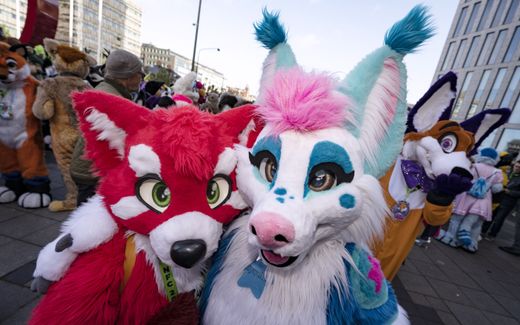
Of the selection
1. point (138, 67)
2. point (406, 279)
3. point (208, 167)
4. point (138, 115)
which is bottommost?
point (406, 279)

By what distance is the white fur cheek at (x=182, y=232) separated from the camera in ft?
2.97

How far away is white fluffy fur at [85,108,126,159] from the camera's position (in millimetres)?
1013

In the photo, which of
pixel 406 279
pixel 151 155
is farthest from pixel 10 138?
pixel 406 279

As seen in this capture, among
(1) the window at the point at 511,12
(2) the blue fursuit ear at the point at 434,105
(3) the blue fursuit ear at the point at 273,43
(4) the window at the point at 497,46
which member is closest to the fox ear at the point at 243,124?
(3) the blue fursuit ear at the point at 273,43

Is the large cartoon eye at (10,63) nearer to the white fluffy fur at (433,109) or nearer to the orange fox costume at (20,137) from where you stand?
the orange fox costume at (20,137)

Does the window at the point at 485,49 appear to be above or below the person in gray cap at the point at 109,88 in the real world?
above

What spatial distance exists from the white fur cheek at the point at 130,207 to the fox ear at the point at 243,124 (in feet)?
1.42

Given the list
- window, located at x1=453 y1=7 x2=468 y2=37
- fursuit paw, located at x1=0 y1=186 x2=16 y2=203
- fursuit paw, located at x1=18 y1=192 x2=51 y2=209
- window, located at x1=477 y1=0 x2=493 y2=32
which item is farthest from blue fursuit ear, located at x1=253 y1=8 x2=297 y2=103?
window, located at x1=453 y1=7 x2=468 y2=37

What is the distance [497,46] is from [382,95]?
3138 centimetres

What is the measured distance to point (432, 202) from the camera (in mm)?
2213

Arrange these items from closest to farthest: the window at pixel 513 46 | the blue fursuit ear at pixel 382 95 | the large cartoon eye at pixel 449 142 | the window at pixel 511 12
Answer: the blue fursuit ear at pixel 382 95 → the large cartoon eye at pixel 449 142 → the window at pixel 513 46 → the window at pixel 511 12

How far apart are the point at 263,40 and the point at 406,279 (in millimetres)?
3700

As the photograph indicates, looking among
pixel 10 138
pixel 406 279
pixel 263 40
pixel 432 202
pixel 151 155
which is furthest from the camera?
pixel 406 279

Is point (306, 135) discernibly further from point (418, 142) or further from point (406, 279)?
point (406, 279)
